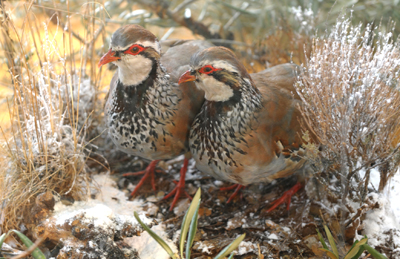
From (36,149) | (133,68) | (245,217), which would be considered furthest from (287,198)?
(36,149)

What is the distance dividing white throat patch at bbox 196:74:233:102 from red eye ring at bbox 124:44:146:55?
1.24ft

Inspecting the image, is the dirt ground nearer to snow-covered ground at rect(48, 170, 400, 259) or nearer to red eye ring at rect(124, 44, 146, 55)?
snow-covered ground at rect(48, 170, 400, 259)

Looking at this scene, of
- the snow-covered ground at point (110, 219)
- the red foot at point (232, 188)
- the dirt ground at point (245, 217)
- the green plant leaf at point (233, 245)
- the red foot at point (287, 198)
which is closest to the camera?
the green plant leaf at point (233, 245)

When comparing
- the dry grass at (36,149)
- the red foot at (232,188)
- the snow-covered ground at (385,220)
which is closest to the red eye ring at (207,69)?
the dry grass at (36,149)

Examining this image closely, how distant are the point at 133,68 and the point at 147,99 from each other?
0.22m

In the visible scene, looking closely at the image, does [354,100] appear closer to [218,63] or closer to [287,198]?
[218,63]

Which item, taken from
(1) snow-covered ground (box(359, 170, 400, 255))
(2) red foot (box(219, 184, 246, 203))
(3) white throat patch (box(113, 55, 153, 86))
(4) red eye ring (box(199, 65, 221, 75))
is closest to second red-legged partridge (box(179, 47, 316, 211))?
(4) red eye ring (box(199, 65, 221, 75))

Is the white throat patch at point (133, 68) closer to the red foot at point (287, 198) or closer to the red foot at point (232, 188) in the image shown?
the red foot at point (232, 188)

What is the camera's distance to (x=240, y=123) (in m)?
2.10

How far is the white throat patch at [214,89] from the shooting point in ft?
6.57

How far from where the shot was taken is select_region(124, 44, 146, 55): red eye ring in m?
2.04

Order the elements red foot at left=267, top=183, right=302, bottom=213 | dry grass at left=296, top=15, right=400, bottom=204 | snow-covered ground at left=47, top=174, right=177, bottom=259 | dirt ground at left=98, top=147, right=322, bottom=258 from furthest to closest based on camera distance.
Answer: red foot at left=267, top=183, right=302, bottom=213 < dirt ground at left=98, top=147, right=322, bottom=258 < snow-covered ground at left=47, top=174, right=177, bottom=259 < dry grass at left=296, top=15, right=400, bottom=204

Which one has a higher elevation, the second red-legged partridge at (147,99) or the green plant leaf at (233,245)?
the second red-legged partridge at (147,99)

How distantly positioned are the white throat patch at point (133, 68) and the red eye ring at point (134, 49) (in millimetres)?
24
